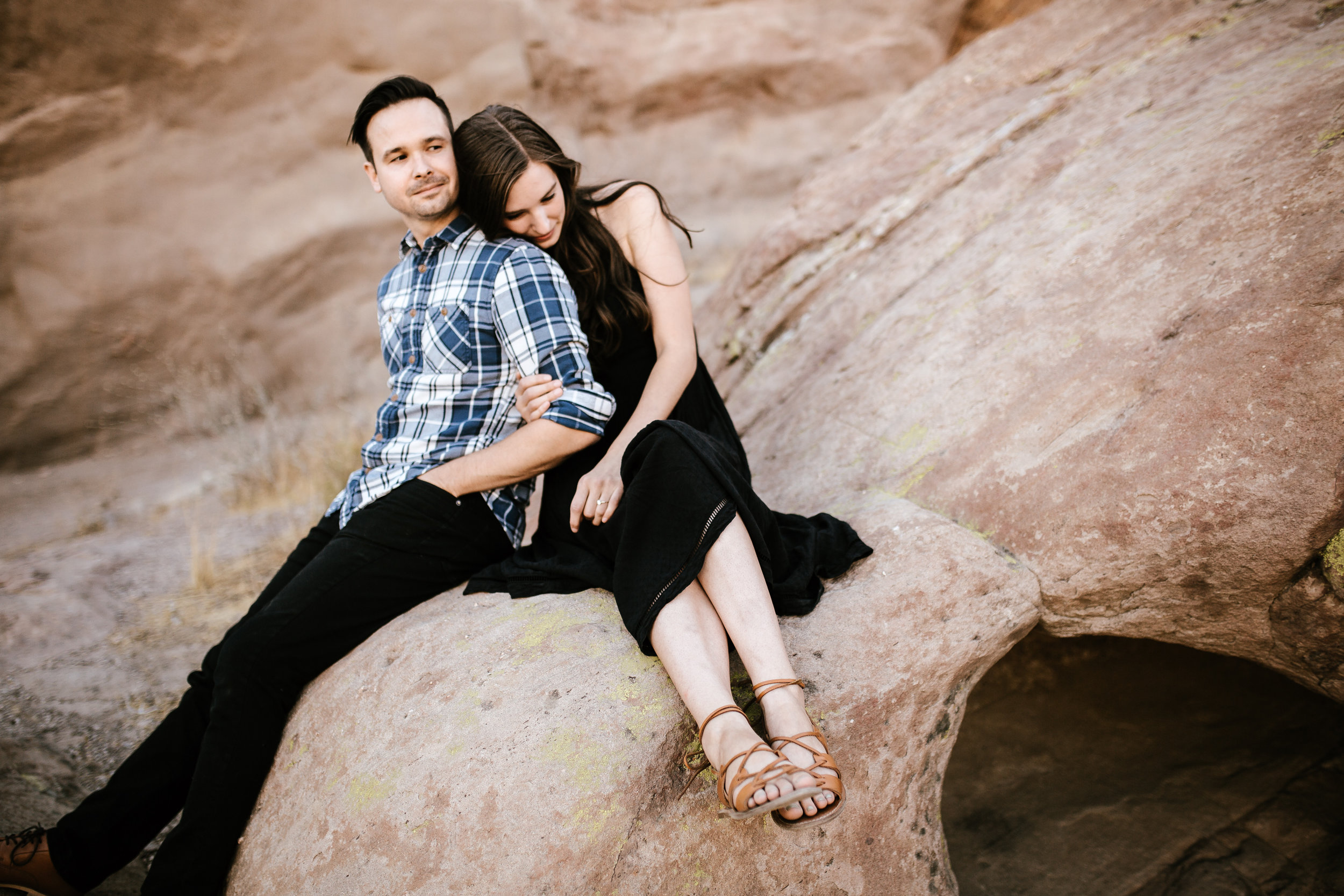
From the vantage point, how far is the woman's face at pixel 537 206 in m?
2.26

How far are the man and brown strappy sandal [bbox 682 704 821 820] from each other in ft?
3.18

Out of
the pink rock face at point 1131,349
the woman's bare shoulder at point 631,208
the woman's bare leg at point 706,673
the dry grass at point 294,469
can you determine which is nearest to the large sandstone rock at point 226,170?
the dry grass at point 294,469

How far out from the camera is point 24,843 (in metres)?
1.94

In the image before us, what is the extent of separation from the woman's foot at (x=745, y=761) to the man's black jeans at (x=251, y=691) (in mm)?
1019

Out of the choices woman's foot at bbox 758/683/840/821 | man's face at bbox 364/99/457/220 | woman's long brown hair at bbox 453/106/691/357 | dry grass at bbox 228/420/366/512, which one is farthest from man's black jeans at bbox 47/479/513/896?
dry grass at bbox 228/420/366/512

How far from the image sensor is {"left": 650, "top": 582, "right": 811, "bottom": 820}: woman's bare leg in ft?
4.91

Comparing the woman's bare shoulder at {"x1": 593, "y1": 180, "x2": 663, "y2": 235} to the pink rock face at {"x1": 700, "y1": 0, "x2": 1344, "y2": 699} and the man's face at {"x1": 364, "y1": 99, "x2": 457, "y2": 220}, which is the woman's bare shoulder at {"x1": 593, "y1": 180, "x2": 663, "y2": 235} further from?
the pink rock face at {"x1": 700, "y1": 0, "x2": 1344, "y2": 699}

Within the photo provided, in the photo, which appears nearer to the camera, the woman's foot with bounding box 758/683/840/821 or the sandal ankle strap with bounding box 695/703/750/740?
the woman's foot with bounding box 758/683/840/821

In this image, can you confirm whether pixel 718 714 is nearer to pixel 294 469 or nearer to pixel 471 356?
pixel 471 356

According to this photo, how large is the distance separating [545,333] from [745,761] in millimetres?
1235

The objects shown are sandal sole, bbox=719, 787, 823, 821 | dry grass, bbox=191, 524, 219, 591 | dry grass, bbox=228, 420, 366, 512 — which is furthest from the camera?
dry grass, bbox=228, 420, 366, 512

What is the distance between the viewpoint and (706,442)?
185 centimetres

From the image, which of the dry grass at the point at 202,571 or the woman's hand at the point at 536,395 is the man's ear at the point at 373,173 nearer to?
the woman's hand at the point at 536,395

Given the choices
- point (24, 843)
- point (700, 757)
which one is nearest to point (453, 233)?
point (700, 757)
